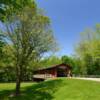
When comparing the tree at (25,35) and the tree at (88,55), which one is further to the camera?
the tree at (88,55)

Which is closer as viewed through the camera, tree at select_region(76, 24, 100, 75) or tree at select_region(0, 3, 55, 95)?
tree at select_region(0, 3, 55, 95)

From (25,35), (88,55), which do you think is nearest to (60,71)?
(88,55)

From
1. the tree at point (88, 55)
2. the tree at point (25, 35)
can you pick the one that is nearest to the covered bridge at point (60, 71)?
the tree at point (88, 55)

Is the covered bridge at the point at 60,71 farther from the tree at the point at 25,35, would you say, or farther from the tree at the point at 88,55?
the tree at the point at 25,35

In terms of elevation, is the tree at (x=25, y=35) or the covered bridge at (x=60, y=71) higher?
the tree at (x=25, y=35)

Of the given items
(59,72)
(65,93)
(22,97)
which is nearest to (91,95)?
(65,93)

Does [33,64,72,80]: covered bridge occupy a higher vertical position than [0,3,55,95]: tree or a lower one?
lower

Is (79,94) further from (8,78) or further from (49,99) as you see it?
(8,78)

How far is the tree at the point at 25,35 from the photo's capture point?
26828 millimetres

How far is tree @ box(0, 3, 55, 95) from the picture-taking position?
26828mm

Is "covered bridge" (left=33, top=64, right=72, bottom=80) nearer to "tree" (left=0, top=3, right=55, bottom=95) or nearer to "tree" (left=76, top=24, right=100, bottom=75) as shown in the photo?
"tree" (left=76, top=24, right=100, bottom=75)

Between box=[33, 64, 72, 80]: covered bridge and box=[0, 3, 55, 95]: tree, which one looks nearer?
box=[0, 3, 55, 95]: tree

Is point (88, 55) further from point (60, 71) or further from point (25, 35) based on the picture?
point (25, 35)

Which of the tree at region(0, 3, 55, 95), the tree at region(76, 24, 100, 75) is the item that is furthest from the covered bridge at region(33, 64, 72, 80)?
the tree at region(0, 3, 55, 95)
